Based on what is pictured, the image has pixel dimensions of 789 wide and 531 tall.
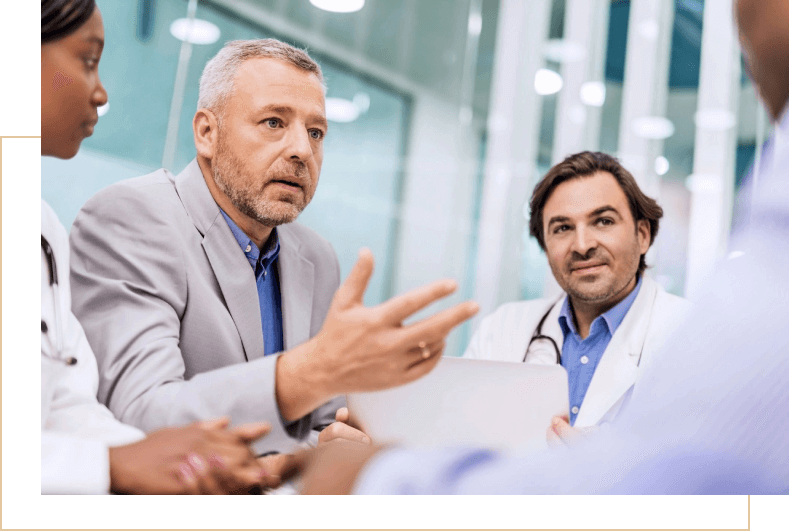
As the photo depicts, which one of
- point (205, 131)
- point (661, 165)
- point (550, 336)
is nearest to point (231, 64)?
point (205, 131)

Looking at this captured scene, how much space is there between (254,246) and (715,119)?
1903 millimetres

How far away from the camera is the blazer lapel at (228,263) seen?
80cm

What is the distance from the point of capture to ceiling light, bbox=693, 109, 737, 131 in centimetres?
208

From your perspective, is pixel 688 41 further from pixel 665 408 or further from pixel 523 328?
pixel 665 408

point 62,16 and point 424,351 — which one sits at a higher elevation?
point 62,16

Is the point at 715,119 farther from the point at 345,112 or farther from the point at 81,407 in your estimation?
the point at 81,407

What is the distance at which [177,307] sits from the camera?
770mm

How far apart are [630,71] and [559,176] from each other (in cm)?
99

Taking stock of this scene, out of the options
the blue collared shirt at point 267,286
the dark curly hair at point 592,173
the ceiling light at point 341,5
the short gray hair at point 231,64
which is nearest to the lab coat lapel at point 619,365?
the dark curly hair at point 592,173

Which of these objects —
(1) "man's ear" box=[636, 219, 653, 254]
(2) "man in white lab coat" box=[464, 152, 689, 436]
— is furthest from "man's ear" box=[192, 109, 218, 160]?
(1) "man's ear" box=[636, 219, 653, 254]

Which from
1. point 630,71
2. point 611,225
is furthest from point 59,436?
point 630,71

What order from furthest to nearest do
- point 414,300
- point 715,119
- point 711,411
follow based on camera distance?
point 715,119 → point 414,300 → point 711,411

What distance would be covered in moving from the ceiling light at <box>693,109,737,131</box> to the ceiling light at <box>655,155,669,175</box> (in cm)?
17

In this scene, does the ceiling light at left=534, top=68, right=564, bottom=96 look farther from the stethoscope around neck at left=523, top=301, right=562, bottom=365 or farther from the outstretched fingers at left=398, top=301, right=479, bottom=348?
the outstretched fingers at left=398, top=301, right=479, bottom=348
